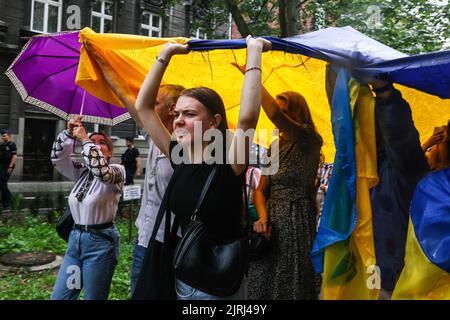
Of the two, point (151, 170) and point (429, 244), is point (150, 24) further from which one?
point (429, 244)

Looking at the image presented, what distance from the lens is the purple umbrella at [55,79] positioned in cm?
284

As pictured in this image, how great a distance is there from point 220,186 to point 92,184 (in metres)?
1.38

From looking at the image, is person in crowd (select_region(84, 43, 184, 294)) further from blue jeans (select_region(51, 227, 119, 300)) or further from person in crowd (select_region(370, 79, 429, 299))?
person in crowd (select_region(370, 79, 429, 299))

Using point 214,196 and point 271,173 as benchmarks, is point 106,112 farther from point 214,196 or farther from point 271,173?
point 214,196

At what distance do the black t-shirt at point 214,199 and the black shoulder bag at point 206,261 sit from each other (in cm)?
3

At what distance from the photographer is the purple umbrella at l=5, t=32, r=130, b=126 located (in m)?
2.84

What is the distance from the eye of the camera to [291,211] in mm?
2629

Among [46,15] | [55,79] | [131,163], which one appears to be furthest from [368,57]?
[46,15]

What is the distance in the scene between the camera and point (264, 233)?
2.64 meters

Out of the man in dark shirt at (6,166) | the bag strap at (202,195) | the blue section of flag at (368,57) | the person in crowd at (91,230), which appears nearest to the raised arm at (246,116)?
the bag strap at (202,195)

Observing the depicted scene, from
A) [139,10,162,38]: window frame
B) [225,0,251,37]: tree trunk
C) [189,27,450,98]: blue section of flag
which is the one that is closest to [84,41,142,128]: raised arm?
[189,27,450,98]: blue section of flag

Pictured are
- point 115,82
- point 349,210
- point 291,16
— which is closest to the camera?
point 349,210

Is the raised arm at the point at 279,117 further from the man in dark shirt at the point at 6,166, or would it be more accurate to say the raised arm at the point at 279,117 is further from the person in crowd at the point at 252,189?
the man in dark shirt at the point at 6,166
